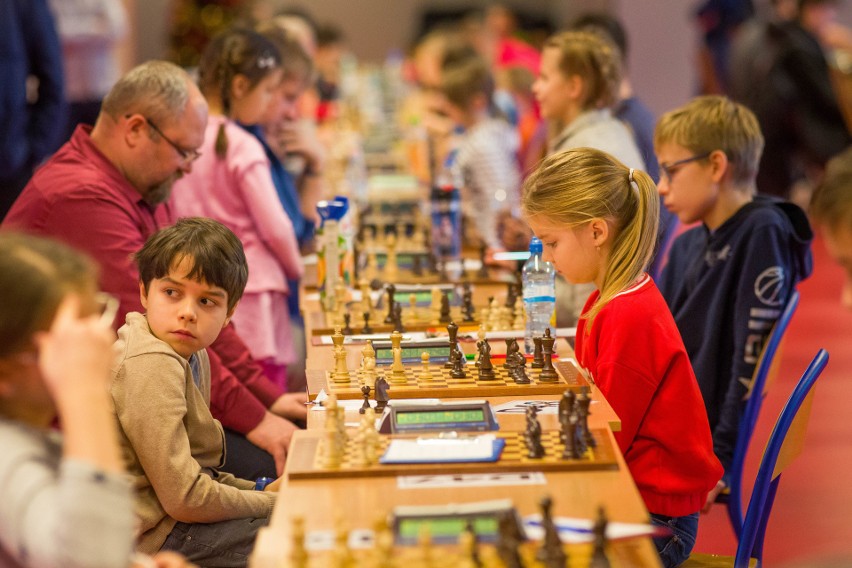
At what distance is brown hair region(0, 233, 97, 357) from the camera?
A: 1778 mm

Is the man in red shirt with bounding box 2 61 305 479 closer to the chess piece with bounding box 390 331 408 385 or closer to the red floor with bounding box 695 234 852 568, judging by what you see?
the chess piece with bounding box 390 331 408 385

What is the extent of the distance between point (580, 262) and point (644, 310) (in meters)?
0.25

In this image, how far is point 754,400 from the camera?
3410 mm

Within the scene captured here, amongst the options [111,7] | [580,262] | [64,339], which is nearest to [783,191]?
[111,7]

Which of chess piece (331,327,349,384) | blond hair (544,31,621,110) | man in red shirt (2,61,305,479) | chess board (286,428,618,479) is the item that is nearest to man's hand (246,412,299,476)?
man in red shirt (2,61,305,479)

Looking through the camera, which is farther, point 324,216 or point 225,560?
point 324,216

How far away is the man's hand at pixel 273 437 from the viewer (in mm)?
3383

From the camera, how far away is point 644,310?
2.80 m

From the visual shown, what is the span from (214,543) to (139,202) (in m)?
1.30

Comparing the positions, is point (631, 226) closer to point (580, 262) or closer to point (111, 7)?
point (580, 262)

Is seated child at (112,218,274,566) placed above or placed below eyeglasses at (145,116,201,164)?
below

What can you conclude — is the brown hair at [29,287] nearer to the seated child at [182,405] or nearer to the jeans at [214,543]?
the seated child at [182,405]

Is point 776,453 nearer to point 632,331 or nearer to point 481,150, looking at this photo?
point 632,331

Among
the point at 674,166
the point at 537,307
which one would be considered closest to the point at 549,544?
the point at 537,307
